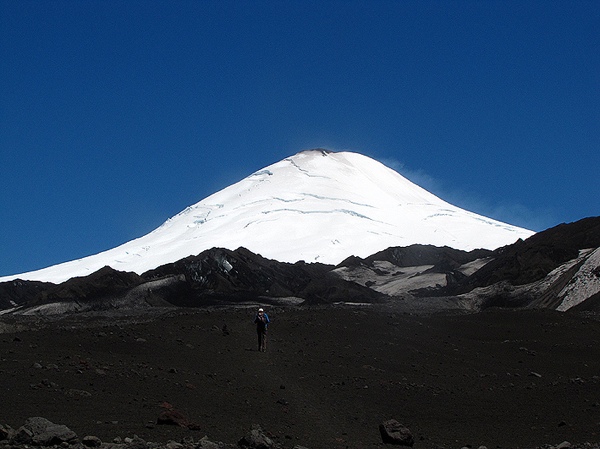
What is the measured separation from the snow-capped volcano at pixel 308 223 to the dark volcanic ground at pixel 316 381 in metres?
48.3

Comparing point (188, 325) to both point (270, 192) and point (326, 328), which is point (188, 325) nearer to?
point (326, 328)

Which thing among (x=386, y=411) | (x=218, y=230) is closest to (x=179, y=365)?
(x=386, y=411)

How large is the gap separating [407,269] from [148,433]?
3842cm

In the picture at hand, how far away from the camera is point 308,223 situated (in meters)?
79.4

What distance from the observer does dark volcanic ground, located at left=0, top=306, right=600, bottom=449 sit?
8.37 meters

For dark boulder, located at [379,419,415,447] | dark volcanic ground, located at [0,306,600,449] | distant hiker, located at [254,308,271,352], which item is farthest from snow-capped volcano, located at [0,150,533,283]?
dark boulder, located at [379,419,415,447]

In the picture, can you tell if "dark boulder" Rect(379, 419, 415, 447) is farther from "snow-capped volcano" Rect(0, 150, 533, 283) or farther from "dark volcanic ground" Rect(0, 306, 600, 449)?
"snow-capped volcano" Rect(0, 150, 533, 283)

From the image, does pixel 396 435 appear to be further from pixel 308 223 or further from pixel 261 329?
pixel 308 223

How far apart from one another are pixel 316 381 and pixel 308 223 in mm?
68073

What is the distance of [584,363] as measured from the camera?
1417cm

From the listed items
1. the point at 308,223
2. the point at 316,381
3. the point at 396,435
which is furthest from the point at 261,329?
the point at 308,223

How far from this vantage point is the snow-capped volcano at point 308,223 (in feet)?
228

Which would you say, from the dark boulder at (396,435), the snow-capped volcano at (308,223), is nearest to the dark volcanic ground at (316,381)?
the dark boulder at (396,435)

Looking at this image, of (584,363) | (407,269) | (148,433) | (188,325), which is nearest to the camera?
(148,433)
